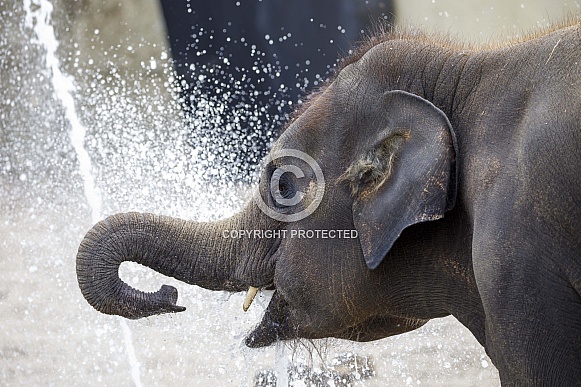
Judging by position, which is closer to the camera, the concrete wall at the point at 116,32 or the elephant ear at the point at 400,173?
the elephant ear at the point at 400,173

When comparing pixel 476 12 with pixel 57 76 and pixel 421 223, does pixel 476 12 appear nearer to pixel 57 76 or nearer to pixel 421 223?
pixel 57 76

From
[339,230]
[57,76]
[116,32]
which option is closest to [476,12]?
[116,32]

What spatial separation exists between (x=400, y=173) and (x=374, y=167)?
92 millimetres

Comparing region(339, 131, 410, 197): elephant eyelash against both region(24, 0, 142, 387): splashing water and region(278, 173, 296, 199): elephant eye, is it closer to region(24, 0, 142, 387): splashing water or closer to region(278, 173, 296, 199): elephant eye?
region(278, 173, 296, 199): elephant eye

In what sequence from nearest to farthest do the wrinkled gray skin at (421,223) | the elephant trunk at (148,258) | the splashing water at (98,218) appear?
the wrinkled gray skin at (421,223), the elephant trunk at (148,258), the splashing water at (98,218)

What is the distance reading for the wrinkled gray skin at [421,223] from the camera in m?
1.86

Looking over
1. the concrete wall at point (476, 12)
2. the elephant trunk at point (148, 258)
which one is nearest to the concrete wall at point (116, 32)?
the concrete wall at point (476, 12)

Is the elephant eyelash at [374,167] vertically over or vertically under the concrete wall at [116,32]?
over

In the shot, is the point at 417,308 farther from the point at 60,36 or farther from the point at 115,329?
the point at 60,36

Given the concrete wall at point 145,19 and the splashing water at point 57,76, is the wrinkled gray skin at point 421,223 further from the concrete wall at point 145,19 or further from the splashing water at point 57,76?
the splashing water at point 57,76

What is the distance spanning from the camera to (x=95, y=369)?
14.3 ft

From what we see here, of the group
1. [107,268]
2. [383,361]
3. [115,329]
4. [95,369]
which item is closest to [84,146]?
[115,329]

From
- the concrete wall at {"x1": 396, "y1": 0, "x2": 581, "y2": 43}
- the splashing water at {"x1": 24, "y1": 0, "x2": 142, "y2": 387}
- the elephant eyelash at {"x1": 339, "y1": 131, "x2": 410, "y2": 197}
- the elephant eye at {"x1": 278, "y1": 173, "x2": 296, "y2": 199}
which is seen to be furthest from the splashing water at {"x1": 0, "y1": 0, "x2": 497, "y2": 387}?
the concrete wall at {"x1": 396, "y1": 0, "x2": 581, "y2": 43}

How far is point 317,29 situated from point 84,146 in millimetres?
1775
